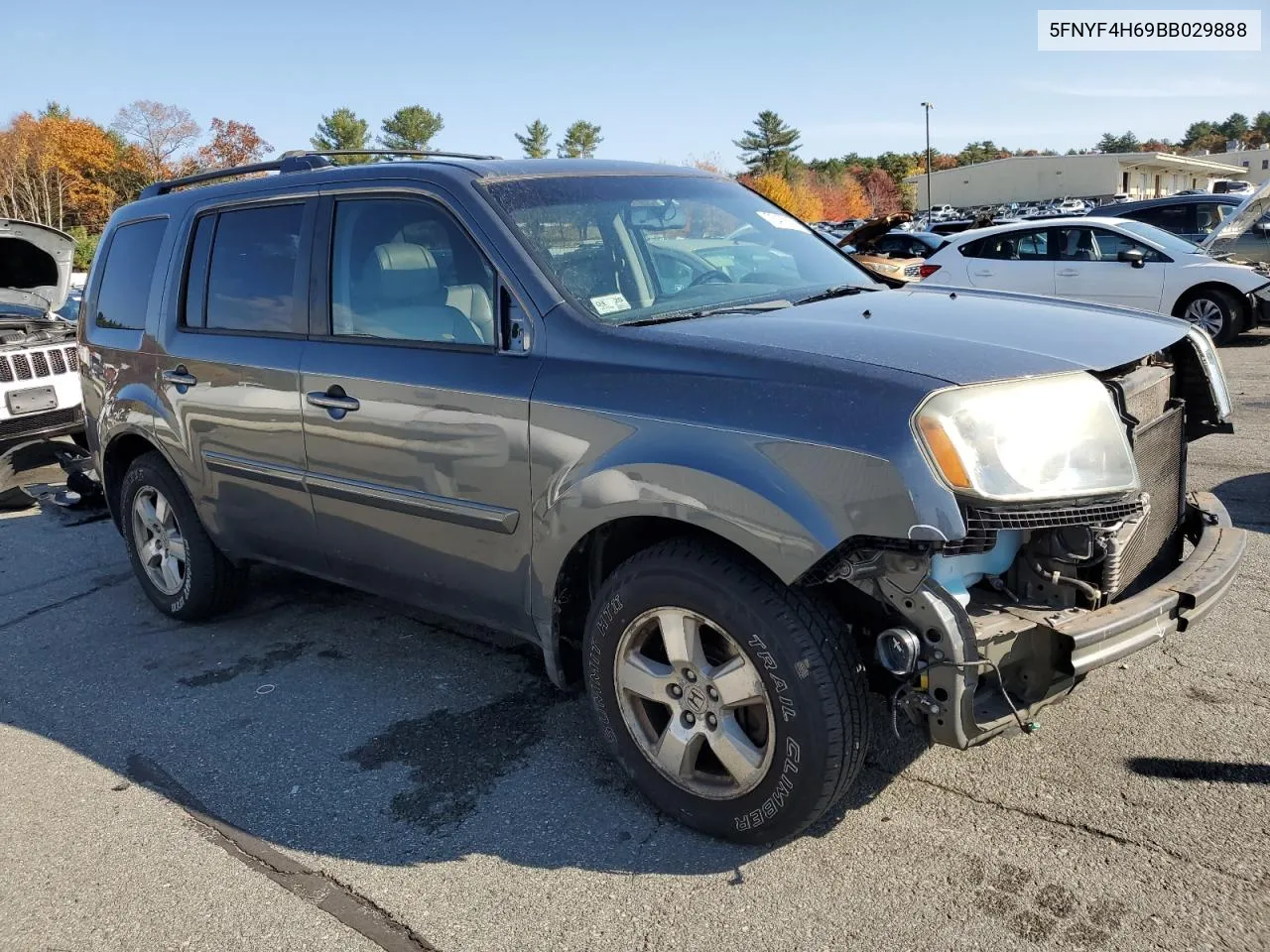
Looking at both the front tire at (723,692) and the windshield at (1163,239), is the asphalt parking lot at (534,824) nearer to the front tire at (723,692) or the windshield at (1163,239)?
the front tire at (723,692)

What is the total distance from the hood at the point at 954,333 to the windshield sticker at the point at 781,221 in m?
0.77

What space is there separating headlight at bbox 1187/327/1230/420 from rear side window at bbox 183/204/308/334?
3159mm

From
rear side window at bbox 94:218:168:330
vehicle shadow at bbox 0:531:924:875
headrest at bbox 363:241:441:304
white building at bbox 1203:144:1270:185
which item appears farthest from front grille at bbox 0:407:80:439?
white building at bbox 1203:144:1270:185

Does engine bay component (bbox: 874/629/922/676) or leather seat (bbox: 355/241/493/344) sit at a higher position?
leather seat (bbox: 355/241/493/344)

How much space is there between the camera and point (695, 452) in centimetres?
284

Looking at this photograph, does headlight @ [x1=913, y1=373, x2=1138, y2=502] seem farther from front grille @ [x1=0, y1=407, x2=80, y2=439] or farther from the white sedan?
the white sedan

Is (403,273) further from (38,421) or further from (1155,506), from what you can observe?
(38,421)

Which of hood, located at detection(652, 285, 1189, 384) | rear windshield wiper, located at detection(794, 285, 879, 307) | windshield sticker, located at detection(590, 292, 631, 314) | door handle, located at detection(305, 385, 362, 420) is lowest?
door handle, located at detection(305, 385, 362, 420)

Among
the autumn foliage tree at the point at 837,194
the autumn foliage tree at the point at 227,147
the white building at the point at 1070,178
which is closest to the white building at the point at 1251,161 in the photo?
the white building at the point at 1070,178

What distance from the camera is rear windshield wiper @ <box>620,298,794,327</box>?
10.9ft

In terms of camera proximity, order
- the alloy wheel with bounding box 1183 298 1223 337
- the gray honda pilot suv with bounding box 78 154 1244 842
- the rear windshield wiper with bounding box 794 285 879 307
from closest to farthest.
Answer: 1. the gray honda pilot suv with bounding box 78 154 1244 842
2. the rear windshield wiper with bounding box 794 285 879 307
3. the alloy wheel with bounding box 1183 298 1223 337

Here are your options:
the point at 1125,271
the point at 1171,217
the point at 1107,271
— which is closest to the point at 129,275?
the point at 1107,271

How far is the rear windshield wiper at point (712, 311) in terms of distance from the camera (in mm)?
3309

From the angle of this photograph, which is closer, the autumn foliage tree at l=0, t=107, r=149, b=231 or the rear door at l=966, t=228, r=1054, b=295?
the rear door at l=966, t=228, r=1054, b=295
